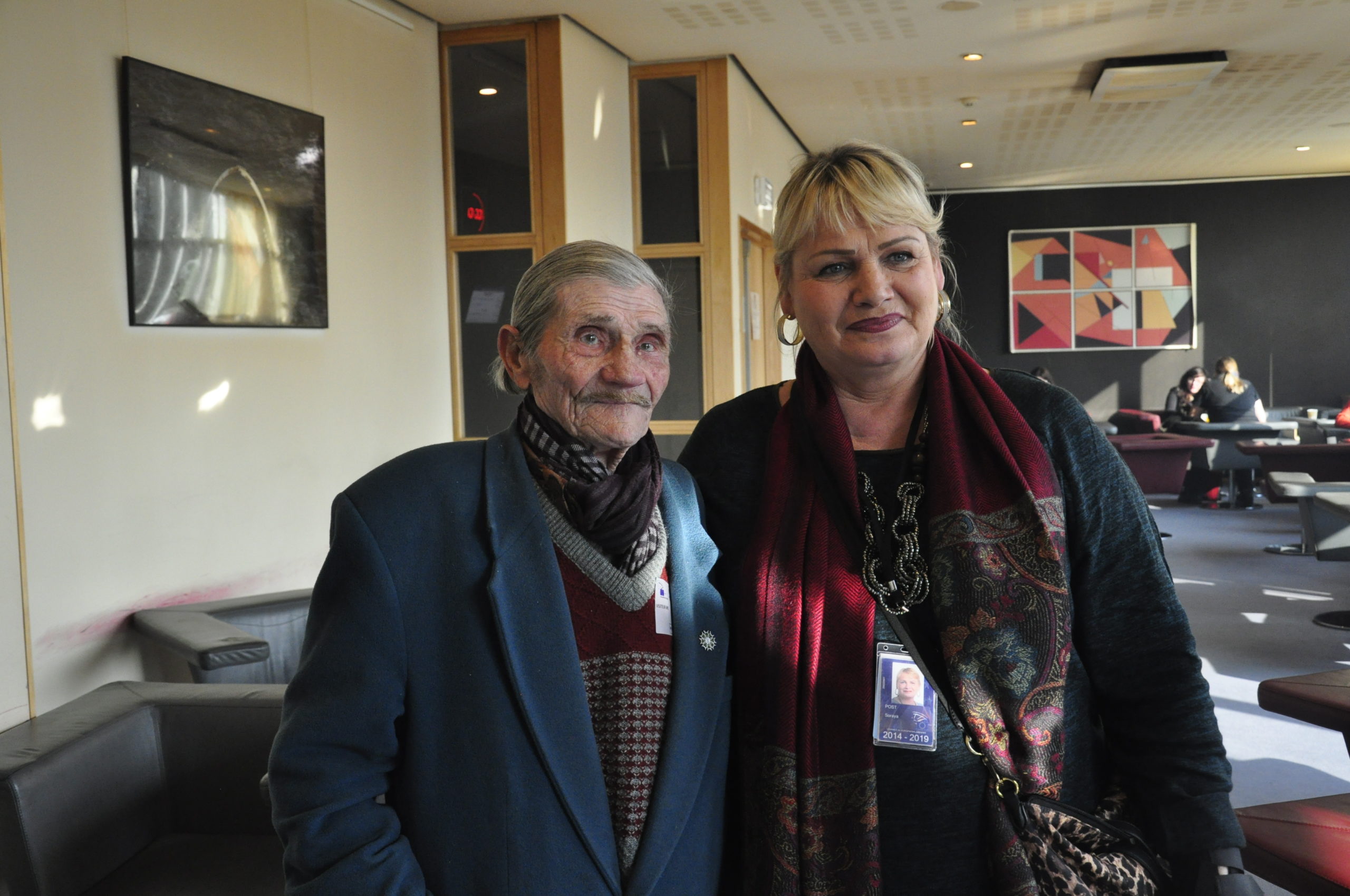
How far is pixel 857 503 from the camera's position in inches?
56.8

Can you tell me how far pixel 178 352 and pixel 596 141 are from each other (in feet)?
9.78

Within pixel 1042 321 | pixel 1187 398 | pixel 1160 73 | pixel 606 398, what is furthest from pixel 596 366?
pixel 1042 321

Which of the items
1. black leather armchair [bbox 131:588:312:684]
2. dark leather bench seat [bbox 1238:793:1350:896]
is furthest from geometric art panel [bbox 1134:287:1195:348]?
black leather armchair [bbox 131:588:312:684]

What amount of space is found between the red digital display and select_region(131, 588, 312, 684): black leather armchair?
9.01 feet

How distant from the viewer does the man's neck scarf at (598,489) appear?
1.29 m

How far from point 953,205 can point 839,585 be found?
12.7 m

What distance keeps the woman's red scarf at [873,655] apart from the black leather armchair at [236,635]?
5.58 ft

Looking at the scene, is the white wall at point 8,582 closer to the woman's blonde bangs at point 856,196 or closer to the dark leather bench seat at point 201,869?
the dark leather bench seat at point 201,869

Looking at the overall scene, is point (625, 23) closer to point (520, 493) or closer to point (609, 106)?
point (609, 106)

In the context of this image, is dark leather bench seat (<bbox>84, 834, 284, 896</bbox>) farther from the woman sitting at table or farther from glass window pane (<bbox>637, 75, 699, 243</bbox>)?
the woman sitting at table

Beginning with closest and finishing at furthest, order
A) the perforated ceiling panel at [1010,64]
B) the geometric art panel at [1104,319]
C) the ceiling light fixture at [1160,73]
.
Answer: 1. the perforated ceiling panel at [1010,64]
2. the ceiling light fixture at [1160,73]
3. the geometric art panel at [1104,319]

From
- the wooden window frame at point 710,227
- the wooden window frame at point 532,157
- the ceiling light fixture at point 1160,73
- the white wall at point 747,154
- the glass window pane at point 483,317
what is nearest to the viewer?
the wooden window frame at point 532,157

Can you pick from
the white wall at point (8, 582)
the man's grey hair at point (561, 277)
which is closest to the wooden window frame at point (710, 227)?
the white wall at point (8, 582)

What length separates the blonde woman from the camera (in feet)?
4.45
